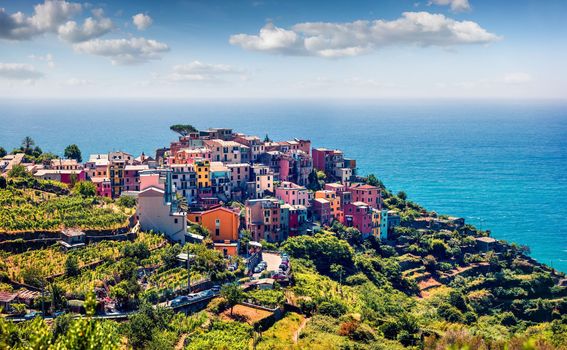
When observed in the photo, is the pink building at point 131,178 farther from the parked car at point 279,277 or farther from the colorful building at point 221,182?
the parked car at point 279,277

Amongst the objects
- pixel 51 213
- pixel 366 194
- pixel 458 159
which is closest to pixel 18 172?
pixel 51 213

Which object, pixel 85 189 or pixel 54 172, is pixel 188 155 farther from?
pixel 54 172

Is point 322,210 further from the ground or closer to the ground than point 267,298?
further from the ground

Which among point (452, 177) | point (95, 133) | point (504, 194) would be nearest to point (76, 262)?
point (504, 194)

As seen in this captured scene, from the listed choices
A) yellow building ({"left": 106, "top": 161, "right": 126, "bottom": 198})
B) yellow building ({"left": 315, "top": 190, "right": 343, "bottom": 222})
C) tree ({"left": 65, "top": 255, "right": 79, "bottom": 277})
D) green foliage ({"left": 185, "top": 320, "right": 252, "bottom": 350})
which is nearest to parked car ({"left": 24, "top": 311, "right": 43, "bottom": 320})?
tree ({"left": 65, "top": 255, "right": 79, "bottom": 277})

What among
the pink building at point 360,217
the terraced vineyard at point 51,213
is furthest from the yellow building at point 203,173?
the pink building at point 360,217

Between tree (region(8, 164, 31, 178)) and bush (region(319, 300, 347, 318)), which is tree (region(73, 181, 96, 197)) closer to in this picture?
tree (region(8, 164, 31, 178))
